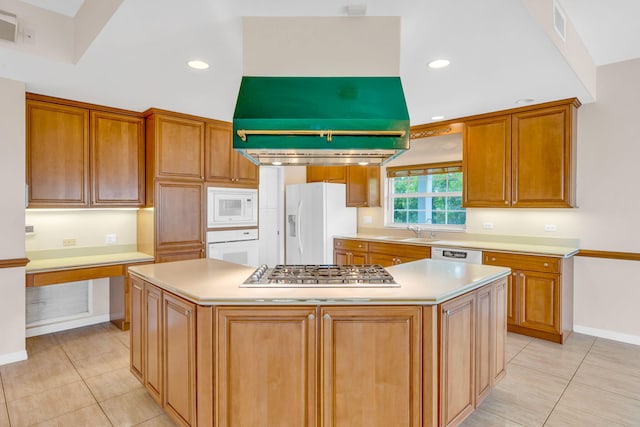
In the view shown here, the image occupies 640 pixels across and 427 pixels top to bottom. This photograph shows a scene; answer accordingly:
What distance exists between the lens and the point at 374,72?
2.17m

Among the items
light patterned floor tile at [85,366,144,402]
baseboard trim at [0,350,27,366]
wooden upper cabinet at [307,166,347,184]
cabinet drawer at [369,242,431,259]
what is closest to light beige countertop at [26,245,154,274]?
baseboard trim at [0,350,27,366]

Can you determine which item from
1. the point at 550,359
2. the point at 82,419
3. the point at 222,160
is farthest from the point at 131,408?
the point at 550,359

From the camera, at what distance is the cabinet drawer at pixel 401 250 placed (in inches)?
172

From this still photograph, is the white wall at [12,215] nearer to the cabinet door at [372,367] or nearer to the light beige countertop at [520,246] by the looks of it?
the cabinet door at [372,367]

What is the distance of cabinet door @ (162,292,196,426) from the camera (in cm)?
185

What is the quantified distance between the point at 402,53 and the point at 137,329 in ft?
8.93

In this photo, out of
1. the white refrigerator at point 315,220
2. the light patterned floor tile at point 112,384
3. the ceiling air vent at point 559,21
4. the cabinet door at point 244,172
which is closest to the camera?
the ceiling air vent at point 559,21

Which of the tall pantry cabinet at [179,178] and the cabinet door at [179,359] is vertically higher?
the tall pantry cabinet at [179,178]

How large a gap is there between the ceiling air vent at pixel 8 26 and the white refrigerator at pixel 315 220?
3767mm

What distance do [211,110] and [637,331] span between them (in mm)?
4959

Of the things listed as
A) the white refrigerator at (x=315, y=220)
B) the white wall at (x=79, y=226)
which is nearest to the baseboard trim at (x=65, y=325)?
the white wall at (x=79, y=226)

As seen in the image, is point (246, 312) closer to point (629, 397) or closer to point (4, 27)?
point (4, 27)

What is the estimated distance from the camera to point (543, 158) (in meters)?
3.74

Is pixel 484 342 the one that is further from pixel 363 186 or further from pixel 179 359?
pixel 363 186
